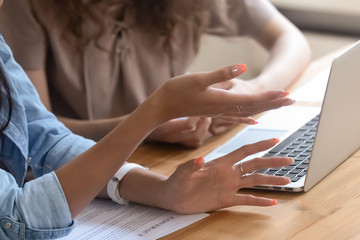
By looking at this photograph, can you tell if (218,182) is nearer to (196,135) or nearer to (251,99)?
(251,99)

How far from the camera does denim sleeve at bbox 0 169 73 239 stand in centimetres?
93

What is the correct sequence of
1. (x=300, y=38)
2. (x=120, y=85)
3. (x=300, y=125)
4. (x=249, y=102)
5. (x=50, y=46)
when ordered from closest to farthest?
(x=249, y=102), (x=300, y=125), (x=50, y=46), (x=120, y=85), (x=300, y=38)

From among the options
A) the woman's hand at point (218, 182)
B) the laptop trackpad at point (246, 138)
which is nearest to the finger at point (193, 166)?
the woman's hand at point (218, 182)

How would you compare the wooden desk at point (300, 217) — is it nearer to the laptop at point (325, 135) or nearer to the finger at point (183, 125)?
the laptop at point (325, 135)

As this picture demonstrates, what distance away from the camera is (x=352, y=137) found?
3.81 feet

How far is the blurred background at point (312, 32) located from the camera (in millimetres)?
2732

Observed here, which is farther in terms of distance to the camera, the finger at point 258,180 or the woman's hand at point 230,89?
the woman's hand at point 230,89

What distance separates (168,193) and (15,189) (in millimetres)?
225

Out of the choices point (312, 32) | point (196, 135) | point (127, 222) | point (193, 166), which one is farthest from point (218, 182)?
point (312, 32)

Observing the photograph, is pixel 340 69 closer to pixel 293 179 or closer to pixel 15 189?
pixel 293 179

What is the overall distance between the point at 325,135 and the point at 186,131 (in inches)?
13.7

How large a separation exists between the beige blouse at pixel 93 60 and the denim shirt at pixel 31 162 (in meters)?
0.31

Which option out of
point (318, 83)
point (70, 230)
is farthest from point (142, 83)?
point (70, 230)

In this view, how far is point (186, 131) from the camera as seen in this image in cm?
131
